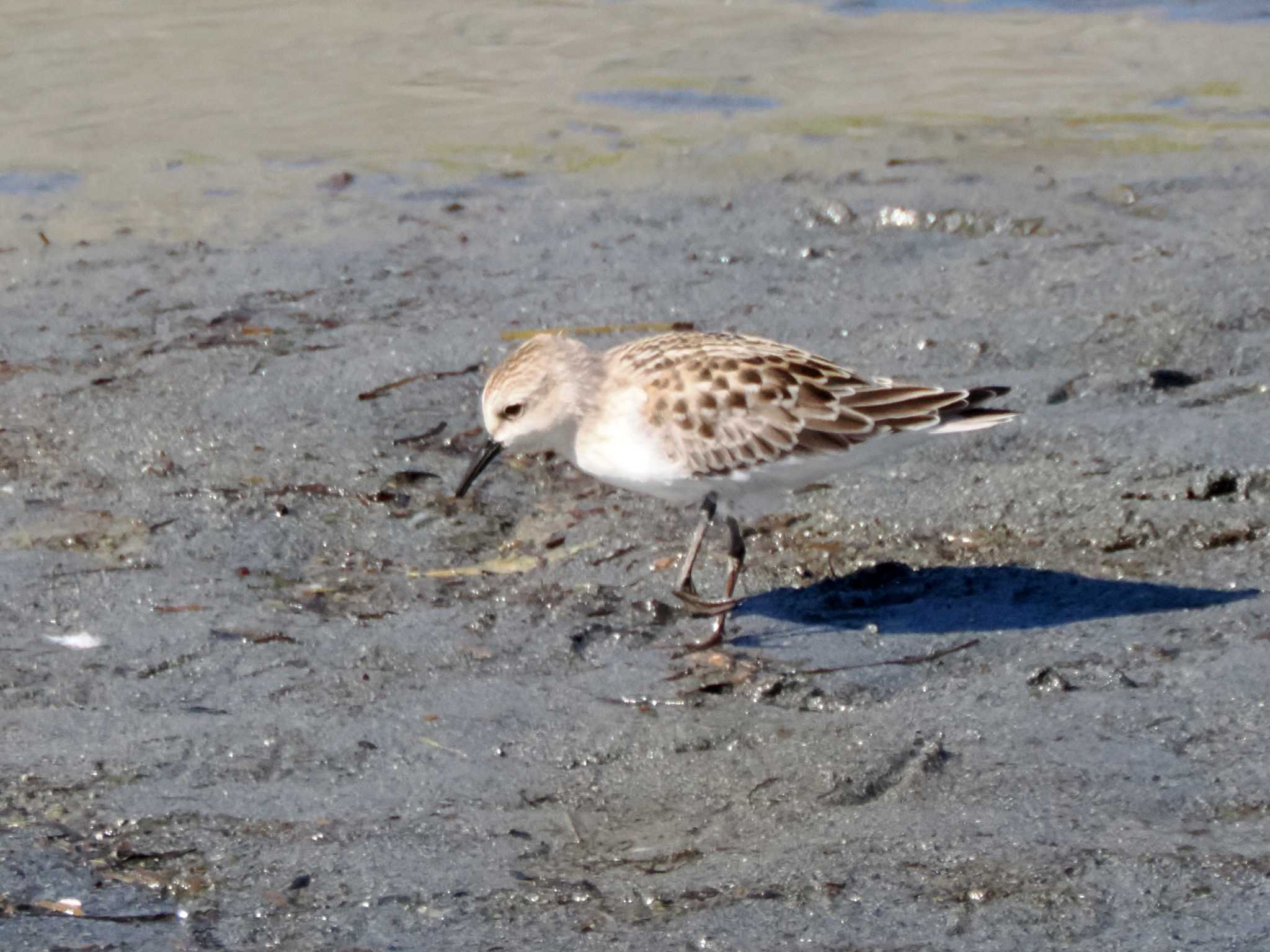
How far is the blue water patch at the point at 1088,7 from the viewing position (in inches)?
492

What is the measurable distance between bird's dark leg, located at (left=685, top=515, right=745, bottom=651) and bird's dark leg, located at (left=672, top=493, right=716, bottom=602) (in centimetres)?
8

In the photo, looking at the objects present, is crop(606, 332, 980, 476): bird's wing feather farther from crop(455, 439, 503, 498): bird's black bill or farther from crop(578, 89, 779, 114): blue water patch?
crop(578, 89, 779, 114): blue water patch

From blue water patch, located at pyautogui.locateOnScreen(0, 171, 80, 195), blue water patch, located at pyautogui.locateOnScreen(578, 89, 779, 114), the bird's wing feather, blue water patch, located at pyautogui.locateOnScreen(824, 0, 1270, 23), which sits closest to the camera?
the bird's wing feather

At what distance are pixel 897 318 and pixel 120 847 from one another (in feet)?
15.0

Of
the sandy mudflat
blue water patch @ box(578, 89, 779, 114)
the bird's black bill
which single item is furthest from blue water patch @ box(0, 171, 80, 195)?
the bird's black bill

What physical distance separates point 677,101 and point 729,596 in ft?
21.4

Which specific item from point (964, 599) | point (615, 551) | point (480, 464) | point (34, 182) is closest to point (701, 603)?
point (615, 551)

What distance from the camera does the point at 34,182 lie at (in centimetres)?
971

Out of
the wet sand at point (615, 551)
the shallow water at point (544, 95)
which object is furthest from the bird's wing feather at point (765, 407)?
the shallow water at point (544, 95)

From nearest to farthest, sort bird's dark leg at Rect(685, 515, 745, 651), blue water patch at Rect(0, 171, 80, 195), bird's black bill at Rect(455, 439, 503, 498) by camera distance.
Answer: bird's dark leg at Rect(685, 515, 745, 651) → bird's black bill at Rect(455, 439, 503, 498) → blue water patch at Rect(0, 171, 80, 195)

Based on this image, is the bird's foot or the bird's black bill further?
the bird's black bill

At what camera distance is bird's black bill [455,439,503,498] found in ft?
19.1

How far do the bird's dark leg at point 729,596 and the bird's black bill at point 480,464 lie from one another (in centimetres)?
88

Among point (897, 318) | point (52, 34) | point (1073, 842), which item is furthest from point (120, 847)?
point (52, 34)
